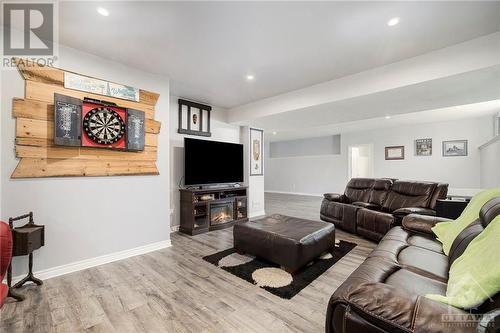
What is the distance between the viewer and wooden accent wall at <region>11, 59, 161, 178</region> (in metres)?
2.16

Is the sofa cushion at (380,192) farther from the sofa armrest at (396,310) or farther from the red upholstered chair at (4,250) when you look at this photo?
the red upholstered chair at (4,250)

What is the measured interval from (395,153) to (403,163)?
0.38 metres

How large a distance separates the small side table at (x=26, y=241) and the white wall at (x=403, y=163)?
26.3ft

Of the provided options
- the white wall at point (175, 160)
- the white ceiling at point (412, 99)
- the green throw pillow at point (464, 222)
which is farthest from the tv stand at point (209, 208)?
the green throw pillow at point (464, 222)

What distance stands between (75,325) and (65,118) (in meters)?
1.99

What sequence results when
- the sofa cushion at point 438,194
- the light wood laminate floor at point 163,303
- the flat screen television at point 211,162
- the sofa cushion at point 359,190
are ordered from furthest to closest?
1. the sofa cushion at point 359,190
2. the flat screen television at point 211,162
3. the sofa cushion at point 438,194
4. the light wood laminate floor at point 163,303

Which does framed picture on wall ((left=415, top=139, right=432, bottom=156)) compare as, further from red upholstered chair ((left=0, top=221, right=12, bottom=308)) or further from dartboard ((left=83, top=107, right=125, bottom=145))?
red upholstered chair ((left=0, top=221, right=12, bottom=308))

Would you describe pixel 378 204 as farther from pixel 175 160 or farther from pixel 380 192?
pixel 175 160

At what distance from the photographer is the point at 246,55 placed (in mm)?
2572

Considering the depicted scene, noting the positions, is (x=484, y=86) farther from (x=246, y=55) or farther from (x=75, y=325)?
(x=75, y=325)

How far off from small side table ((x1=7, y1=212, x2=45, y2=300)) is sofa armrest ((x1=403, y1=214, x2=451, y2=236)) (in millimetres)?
3677

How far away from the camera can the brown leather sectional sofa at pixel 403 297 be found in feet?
2.56

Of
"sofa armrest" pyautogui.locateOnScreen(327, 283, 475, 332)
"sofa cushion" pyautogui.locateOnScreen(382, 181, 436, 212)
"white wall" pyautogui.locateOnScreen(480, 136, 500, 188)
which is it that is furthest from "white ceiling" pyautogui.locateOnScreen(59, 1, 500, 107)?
"white wall" pyautogui.locateOnScreen(480, 136, 500, 188)

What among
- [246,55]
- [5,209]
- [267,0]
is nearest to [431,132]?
[246,55]
